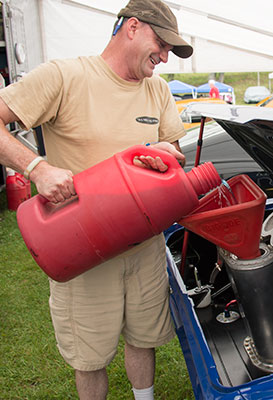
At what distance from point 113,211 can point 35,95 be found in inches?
21.8

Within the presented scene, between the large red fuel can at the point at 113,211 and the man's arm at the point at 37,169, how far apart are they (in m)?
0.04

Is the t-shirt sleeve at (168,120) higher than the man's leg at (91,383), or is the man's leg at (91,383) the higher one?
the t-shirt sleeve at (168,120)

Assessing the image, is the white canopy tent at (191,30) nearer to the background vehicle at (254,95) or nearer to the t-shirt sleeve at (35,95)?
the t-shirt sleeve at (35,95)

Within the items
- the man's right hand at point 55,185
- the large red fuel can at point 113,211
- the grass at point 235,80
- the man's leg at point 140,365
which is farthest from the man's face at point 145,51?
the grass at point 235,80

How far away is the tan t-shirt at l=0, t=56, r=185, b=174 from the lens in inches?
64.8

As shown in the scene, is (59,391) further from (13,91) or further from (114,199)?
(13,91)

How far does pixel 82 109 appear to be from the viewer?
5.73 ft

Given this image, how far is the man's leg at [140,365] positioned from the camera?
2.08m

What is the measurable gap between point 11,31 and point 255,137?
4.88 metres

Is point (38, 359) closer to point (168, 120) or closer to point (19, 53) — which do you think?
point (168, 120)

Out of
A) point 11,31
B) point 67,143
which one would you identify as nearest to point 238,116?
point 67,143

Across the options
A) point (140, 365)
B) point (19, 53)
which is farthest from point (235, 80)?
point (140, 365)

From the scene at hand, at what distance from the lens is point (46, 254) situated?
4.92 ft

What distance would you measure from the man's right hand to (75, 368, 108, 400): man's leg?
2.90 ft
